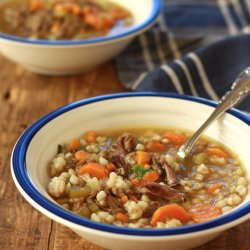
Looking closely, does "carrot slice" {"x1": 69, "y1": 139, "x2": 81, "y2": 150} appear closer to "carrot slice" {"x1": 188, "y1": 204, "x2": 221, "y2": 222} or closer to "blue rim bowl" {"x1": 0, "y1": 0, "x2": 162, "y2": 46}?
"carrot slice" {"x1": 188, "y1": 204, "x2": 221, "y2": 222}

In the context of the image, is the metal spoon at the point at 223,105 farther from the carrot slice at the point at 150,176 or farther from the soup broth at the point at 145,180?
the carrot slice at the point at 150,176

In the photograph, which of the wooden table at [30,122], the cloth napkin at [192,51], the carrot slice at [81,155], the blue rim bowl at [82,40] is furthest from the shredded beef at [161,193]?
the blue rim bowl at [82,40]

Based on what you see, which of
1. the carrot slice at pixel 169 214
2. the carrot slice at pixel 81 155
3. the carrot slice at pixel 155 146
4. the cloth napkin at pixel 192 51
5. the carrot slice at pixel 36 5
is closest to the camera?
the carrot slice at pixel 169 214

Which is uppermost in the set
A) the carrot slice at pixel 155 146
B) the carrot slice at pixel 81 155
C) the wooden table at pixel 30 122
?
the carrot slice at pixel 155 146

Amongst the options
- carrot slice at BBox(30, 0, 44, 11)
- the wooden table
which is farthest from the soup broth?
carrot slice at BBox(30, 0, 44, 11)

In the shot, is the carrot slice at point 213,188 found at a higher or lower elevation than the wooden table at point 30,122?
higher

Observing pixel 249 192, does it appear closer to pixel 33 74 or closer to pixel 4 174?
pixel 4 174

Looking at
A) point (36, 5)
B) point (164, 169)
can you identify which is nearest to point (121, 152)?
point (164, 169)

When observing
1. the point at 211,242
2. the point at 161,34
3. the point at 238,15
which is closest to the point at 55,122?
the point at 211,242
